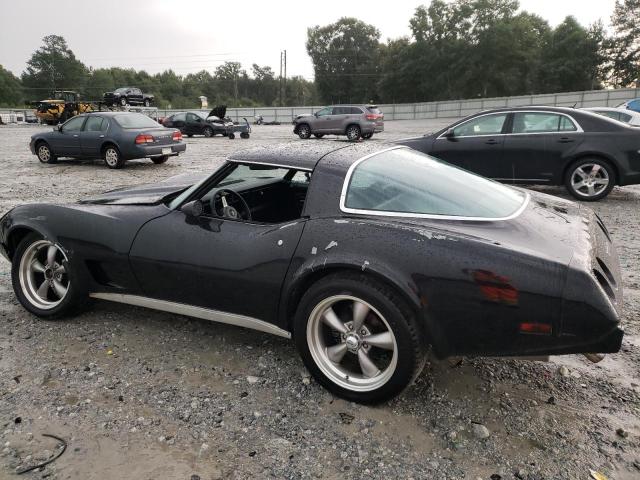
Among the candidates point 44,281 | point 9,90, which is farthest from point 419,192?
point 9,90

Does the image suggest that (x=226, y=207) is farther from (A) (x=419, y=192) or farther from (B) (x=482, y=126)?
(B) (x=482, y=126)

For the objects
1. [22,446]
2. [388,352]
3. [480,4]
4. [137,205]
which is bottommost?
[22,446]

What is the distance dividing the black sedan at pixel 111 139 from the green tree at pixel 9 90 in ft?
278

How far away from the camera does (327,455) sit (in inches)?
89.3

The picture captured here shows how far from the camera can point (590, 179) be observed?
7512 mm

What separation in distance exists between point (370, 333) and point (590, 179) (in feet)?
21.0

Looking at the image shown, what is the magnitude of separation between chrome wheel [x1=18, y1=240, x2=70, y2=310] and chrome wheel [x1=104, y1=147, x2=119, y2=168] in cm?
925

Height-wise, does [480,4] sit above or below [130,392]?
above

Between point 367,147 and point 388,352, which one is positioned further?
point 367,147

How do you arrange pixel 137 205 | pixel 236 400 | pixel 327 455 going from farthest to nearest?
pixel 137 205
pixel 236 400
pixel 327 455

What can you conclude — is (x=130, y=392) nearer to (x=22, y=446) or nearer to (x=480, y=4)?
(x=22, y=446)

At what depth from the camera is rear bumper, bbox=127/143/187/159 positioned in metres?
12.0

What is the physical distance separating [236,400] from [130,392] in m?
0.61

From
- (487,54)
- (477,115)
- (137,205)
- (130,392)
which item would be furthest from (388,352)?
(487,54)
